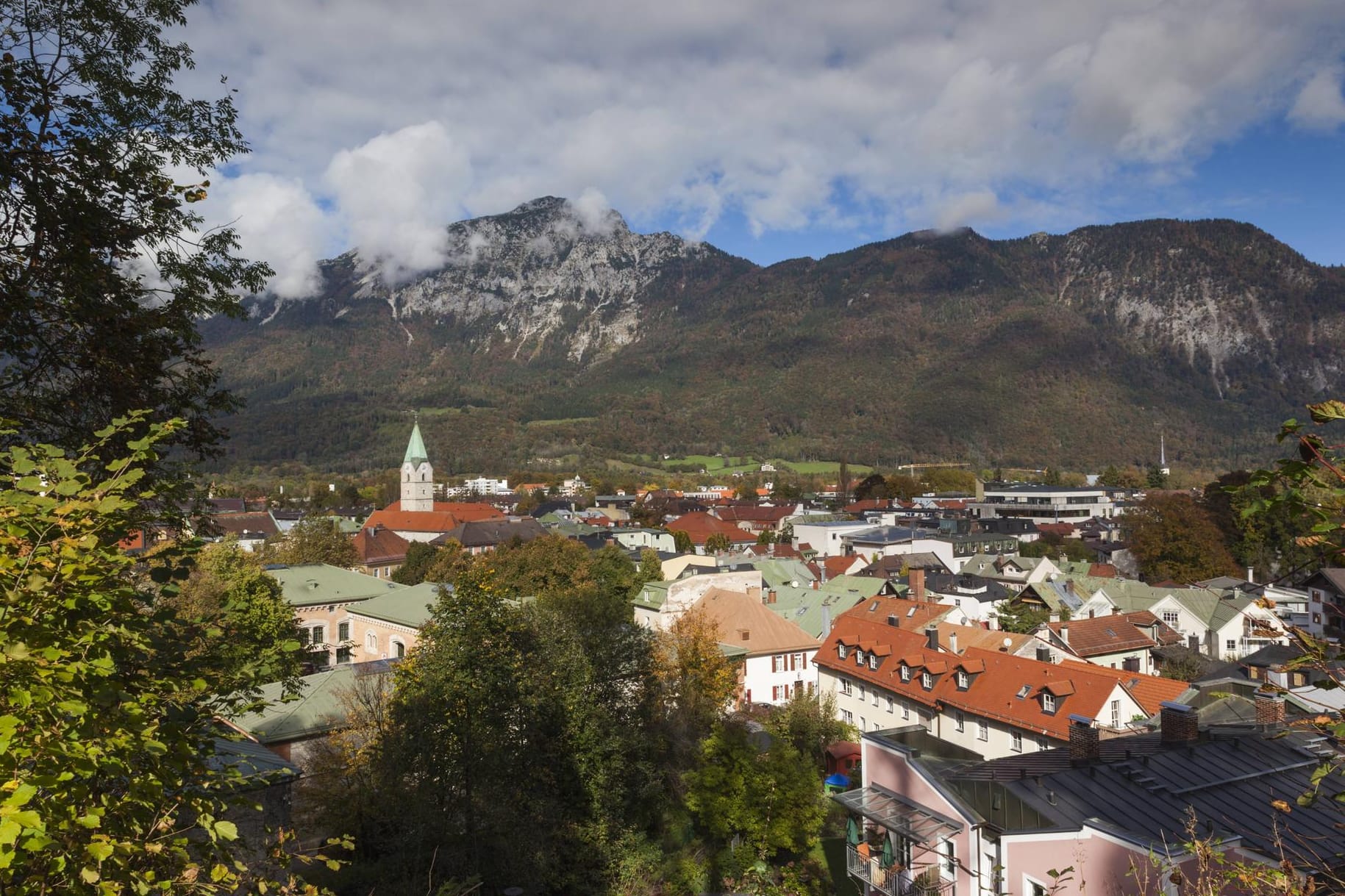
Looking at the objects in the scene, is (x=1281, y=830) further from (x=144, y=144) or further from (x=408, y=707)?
(x=144, y=144)

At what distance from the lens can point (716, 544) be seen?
77.1 meters

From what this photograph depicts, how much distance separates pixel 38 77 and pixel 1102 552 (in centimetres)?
7926

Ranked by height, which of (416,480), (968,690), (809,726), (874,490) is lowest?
(809,726)

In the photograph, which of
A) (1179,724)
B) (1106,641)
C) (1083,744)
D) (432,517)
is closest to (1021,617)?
(1106,641)

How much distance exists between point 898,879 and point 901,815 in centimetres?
125

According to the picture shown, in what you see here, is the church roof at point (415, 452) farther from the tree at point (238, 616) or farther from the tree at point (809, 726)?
the tree at point (809, 726)

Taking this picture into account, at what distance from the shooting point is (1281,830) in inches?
456

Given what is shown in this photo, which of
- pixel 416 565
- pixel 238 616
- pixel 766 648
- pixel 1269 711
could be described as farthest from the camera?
pixel 416 565

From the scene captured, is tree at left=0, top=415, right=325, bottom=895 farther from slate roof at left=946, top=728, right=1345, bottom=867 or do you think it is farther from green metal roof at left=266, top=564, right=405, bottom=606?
green metal roof at left=266, top=564, right=405, bottom=606

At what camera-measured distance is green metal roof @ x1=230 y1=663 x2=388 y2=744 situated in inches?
797

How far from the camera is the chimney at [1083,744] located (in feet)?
49.4

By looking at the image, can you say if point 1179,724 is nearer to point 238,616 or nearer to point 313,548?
point 238,616

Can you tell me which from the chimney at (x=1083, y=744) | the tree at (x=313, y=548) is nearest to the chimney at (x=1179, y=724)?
the chimney at (x=1083, y=744)

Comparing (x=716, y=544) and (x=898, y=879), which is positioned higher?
(x=716, y=544)
